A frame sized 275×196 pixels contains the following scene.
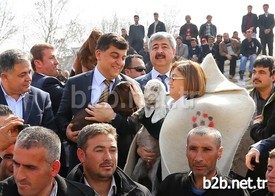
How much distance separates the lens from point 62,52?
4041cm

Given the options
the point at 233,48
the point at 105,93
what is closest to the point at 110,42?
the point at 105,93

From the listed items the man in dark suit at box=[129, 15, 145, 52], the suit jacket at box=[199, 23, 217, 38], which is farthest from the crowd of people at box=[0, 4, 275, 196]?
the suit jacket at box=[199, 23, 217, 38]

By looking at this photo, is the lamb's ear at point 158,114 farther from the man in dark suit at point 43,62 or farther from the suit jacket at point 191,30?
the suit jacket at point 191,30

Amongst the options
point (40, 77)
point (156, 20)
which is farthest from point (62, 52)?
point (40, 77)

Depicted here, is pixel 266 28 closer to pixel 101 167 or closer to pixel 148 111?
pixel 148 111

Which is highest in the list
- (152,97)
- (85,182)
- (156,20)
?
(156,20)

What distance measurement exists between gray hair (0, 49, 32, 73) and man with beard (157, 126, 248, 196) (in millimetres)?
1619

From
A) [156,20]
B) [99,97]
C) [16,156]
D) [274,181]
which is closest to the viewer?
[16,156]

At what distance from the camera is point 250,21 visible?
1836 cm

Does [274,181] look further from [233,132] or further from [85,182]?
[85,182]

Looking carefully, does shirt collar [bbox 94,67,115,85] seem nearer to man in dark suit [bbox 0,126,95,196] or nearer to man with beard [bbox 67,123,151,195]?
man with beard [bbox 67,123,151,195]

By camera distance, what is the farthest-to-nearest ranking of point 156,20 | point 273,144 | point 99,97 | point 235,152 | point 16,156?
point 156,20 → point 99,97 → point 235,152 → point 273,144 → point 16,156

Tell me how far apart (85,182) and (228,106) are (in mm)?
1341

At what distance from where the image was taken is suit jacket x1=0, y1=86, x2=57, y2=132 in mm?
4484
